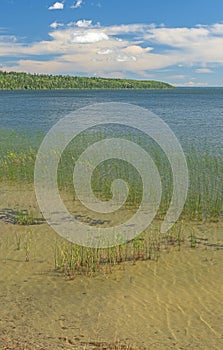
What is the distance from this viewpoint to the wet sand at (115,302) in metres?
6.73

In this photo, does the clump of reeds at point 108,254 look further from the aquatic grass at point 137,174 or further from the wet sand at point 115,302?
the aquatic grass at point 137,174

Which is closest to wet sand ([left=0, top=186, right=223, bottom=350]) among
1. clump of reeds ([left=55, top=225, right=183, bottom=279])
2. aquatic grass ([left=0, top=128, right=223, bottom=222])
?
clump of reeds ([left=55, top=225, right=183, bottom=279])

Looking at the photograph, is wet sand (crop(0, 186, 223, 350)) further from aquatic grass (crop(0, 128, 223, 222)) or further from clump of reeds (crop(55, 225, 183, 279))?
aquatic grass (crop(0, 128, 223, 222))

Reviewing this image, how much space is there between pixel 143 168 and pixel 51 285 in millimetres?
9621

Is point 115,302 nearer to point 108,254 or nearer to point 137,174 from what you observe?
point 108,254

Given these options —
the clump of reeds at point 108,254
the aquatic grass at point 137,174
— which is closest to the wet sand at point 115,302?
the clump of reeds at point 108,254

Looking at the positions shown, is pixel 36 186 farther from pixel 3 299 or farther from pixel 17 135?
pixel 17 135


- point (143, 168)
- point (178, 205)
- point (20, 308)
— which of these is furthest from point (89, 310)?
point (143, 168)

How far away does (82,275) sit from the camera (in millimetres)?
8883

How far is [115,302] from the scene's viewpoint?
7.89 m

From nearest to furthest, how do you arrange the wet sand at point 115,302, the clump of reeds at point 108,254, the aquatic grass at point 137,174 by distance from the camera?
1. the wet sand at point 115,302
2. the clump of reeds at point 108,254
3. the aquatic grass at point 137,174

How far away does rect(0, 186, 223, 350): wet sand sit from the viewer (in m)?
6.73

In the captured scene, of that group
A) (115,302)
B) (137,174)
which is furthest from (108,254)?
(137,174)

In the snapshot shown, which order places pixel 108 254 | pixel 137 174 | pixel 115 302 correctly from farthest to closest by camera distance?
1. pixel 137 174
2. pixel 108 254
3. pixel 115 302
